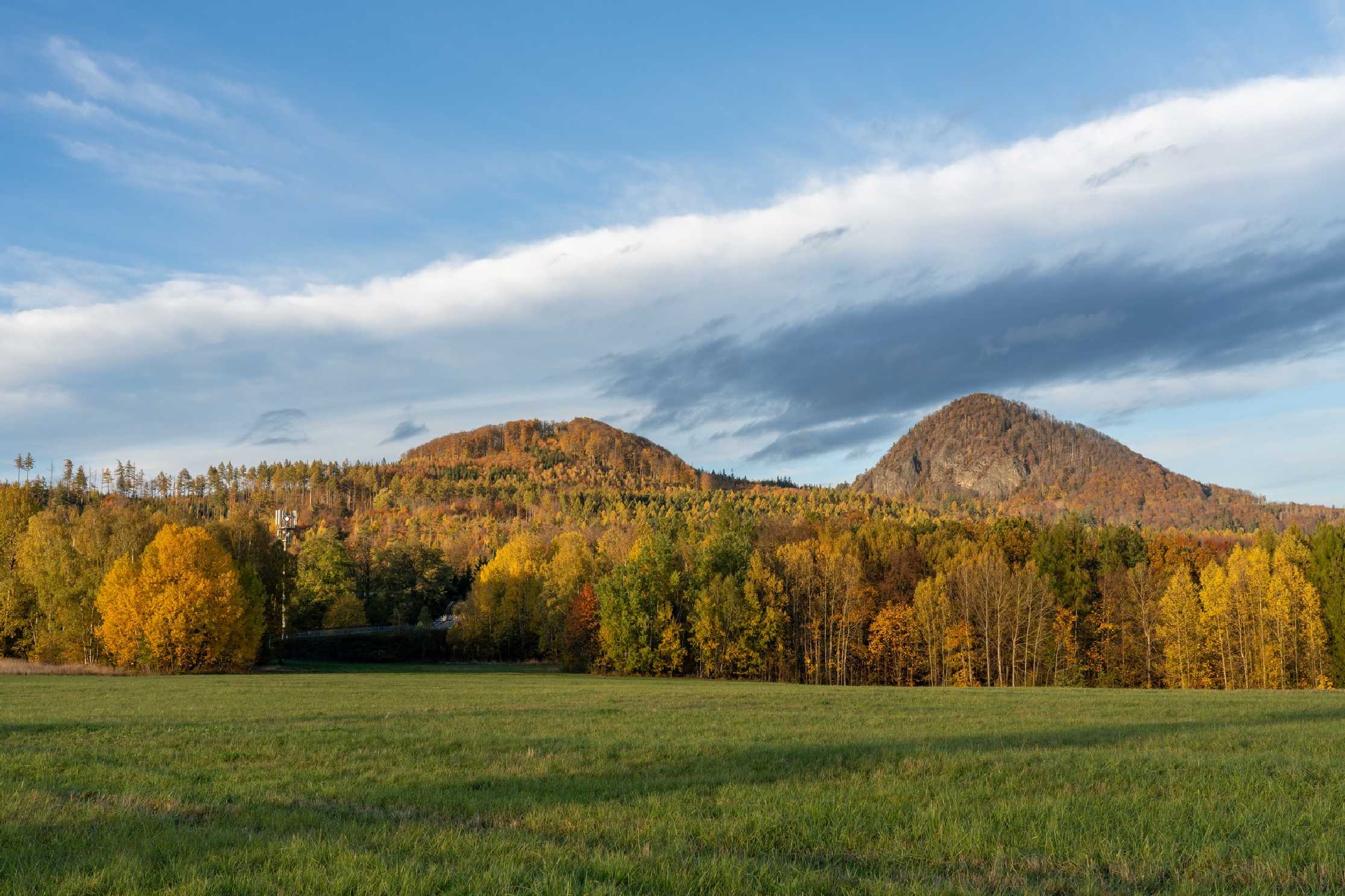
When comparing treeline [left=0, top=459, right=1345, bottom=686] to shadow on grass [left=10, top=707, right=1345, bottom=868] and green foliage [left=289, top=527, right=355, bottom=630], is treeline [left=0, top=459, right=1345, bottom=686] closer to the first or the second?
green foliage [left=289, top=527, right=355, bottom=630]

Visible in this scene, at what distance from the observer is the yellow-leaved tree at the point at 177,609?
62.5m

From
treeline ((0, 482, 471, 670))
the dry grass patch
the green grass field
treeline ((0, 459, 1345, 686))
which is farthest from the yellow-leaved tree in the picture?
the green grass field

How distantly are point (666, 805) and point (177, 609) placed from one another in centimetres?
6266

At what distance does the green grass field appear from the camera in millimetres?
7750

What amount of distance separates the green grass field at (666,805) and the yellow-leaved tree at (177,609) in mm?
40983

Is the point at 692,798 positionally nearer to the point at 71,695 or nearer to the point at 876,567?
the point at 71,695

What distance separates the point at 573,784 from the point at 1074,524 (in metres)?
86.1

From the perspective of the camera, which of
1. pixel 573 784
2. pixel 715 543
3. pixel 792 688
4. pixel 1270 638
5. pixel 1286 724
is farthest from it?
pixel 715 543

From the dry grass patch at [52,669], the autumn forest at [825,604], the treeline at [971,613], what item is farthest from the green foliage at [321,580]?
the treeline at [971,613]

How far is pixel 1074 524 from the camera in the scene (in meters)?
88.2

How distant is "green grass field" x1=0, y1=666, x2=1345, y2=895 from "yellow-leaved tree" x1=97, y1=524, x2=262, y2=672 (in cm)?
4098

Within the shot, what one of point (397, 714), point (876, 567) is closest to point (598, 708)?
point (397, 714)

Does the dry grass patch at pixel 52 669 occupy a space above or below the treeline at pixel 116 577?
below

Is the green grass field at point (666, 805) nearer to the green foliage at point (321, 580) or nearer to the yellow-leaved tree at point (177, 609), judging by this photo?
the yellow-leaved tree at point (177, 609)
